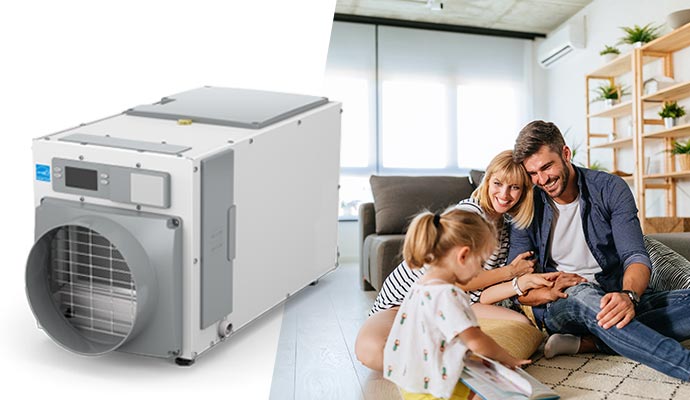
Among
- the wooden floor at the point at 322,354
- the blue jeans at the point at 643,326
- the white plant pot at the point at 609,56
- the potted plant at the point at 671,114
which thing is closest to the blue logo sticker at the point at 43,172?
the wooden floor at the point at 322,354

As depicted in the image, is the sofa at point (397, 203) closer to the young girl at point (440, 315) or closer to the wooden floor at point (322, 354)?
the wooden floor at point (322, 354)

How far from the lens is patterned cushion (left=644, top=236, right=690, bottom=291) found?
1.63 m

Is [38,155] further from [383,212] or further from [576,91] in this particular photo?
[576,91]

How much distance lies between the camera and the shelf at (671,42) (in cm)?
310

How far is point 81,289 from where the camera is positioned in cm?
131

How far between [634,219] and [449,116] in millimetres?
3426

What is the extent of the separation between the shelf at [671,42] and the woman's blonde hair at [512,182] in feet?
7.01

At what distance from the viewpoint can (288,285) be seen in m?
1.68

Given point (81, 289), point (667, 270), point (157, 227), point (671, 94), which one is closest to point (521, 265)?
point (667, 270)

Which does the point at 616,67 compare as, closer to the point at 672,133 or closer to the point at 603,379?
the point at 672,133

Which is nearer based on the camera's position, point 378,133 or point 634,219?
point 634,219

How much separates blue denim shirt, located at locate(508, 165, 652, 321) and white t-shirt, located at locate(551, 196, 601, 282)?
2cm

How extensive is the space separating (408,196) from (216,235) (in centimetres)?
162

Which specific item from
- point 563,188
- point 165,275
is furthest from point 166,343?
point 563,188
